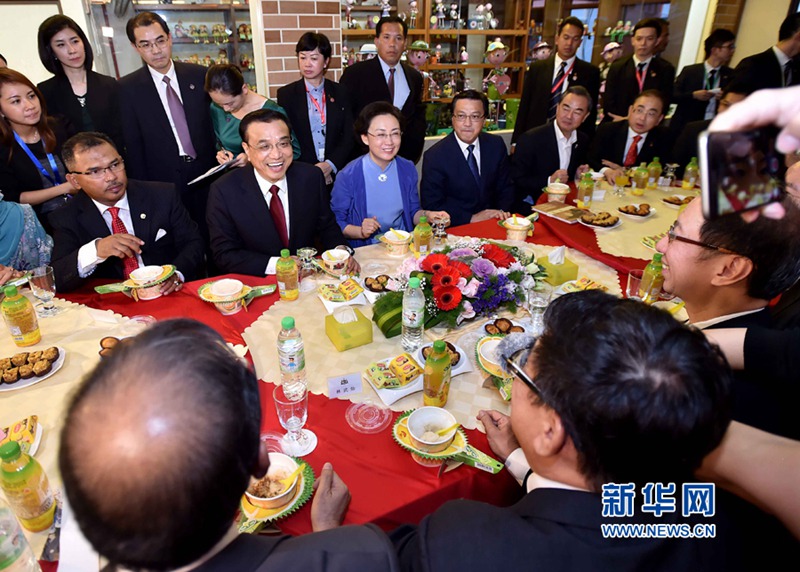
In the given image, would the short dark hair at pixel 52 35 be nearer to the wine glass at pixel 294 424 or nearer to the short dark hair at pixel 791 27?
the wine glass at pixel 294 424

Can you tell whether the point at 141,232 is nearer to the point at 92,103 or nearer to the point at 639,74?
the point at 92,103

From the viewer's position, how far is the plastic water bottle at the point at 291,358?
1570mm

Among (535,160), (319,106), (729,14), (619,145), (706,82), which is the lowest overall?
(535,160)

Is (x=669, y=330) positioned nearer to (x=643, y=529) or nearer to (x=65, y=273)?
(x=643, y=529)

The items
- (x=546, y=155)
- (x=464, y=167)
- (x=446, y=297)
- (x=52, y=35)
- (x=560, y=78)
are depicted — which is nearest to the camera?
(x=446, y=297)

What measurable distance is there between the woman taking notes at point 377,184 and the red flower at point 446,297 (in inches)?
45.2

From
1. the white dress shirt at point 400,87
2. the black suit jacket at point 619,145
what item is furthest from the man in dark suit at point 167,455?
the black suit jacket at point 619,145

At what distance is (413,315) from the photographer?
5.82 ft

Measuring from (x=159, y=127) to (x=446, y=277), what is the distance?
2.65 meters

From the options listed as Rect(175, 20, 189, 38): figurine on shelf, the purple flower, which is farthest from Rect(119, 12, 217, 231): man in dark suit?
the purple flower

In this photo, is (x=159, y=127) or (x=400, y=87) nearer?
(x=159, y=127)

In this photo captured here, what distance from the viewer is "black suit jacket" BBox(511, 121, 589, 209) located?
4012 mm

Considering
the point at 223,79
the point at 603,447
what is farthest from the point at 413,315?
the point at 223,79

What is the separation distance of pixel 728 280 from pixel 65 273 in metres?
2.63
